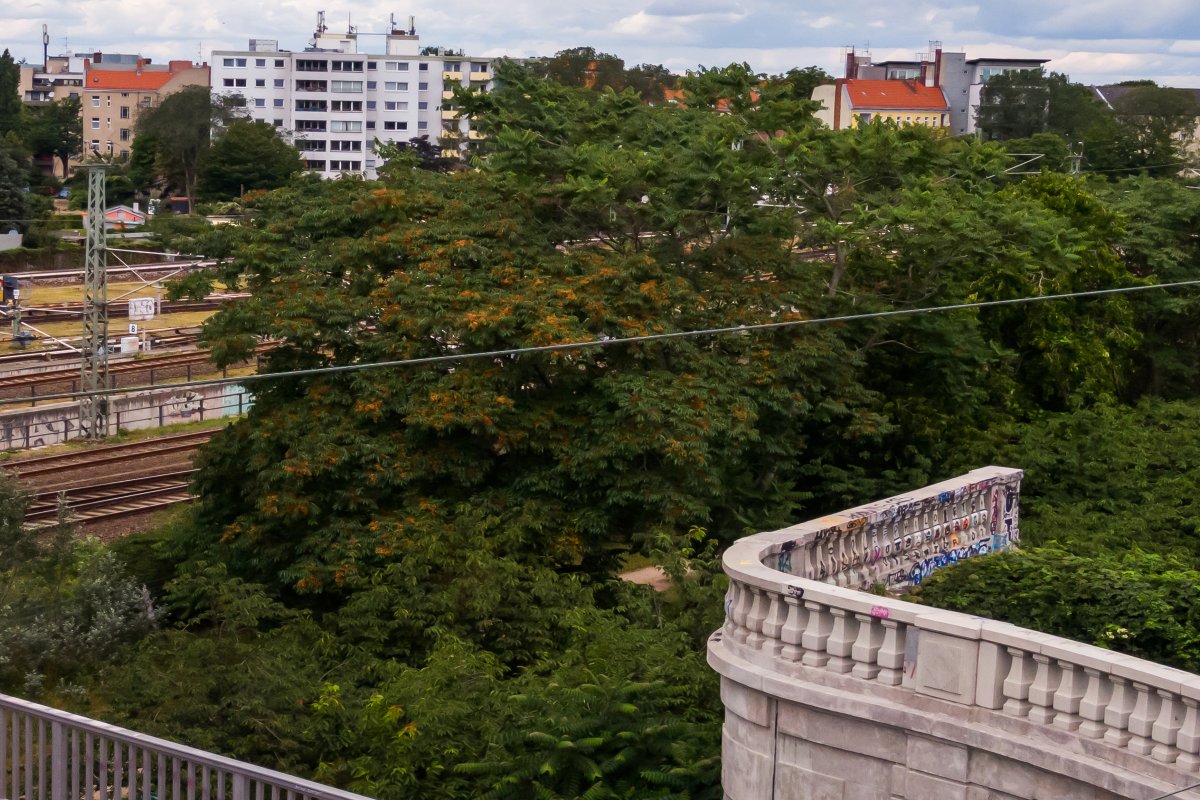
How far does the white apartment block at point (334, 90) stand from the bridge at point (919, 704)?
10034cm

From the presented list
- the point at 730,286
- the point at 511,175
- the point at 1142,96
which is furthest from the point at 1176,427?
the point at 1142,96

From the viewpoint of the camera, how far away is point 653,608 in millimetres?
14859

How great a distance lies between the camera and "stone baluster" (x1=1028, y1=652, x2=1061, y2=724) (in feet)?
24.6

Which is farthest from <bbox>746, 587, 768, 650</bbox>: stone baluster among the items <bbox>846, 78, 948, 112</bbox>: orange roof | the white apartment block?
the white apartment block

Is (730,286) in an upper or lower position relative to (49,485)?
upper

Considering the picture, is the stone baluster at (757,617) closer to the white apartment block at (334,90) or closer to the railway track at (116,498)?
the railway track at (116,498)

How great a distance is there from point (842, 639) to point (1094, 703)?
1.50m

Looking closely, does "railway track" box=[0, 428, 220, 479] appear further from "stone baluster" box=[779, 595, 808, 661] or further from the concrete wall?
"stone baluster" box=[779, 595, 808, 661]

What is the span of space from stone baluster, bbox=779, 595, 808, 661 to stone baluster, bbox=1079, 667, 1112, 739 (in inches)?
68.2

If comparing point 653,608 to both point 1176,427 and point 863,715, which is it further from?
point 1176,427

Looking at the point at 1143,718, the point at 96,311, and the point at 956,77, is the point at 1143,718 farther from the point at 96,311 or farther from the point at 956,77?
the point at 956,77

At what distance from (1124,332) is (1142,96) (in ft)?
248

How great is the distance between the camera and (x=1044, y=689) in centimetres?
750

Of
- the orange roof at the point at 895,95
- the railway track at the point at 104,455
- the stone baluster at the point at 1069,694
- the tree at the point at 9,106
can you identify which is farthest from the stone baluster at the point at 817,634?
the tree at the point at 9,106
